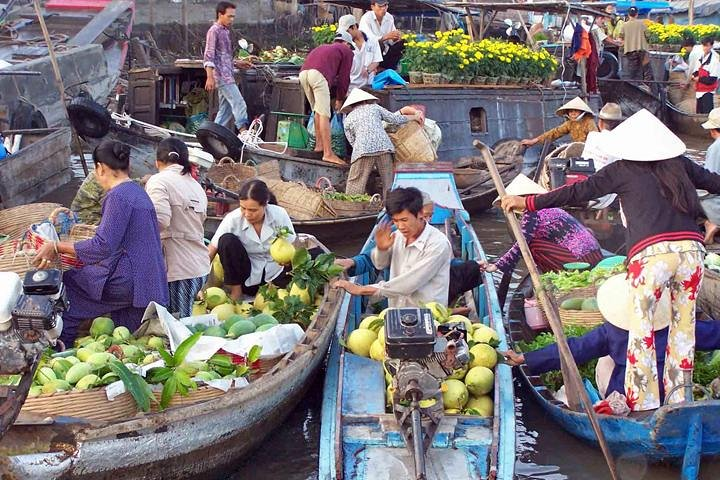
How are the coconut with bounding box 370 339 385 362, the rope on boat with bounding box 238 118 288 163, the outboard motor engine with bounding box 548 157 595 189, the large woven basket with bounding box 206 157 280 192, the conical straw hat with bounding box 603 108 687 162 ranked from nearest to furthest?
the conical straw hat with bounding box 603 108 687 162, the coconut with bounding box 370 339 385 362, the outboard motor engine with bounding box 548 157 595 189, the large woven basket with bounding box 206 157 280 192, the rope on boat with bounding box 238 118 288 163

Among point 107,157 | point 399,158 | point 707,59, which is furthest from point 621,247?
point 707,59

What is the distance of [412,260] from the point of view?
5.15m

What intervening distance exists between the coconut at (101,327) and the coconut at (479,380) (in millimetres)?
1954

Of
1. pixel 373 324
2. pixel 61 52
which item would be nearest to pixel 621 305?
pixel 373 324

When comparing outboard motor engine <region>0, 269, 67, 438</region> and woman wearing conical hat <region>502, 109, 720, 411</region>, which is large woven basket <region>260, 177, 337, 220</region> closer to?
woman wearing conical hat <region>502, 109, 720, 411</region>

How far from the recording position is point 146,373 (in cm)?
424

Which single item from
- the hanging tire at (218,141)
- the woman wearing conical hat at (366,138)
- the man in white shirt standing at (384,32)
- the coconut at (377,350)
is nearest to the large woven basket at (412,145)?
the woman wearing conical hat at (366,138)

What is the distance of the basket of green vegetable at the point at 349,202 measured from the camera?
8742mm

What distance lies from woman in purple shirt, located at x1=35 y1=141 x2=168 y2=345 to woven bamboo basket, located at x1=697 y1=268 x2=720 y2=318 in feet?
10.7

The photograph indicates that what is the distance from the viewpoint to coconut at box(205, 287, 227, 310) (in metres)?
5.75

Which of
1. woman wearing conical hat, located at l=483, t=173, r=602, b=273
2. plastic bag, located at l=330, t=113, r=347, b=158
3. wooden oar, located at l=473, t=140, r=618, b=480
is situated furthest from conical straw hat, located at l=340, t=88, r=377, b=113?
wooden oar, located at l=473, t=140, r=618, b=480

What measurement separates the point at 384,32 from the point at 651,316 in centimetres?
773

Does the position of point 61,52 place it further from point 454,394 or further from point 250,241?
point 454,394

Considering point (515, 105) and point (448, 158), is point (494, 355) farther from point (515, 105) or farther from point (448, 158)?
point (515, 105)
